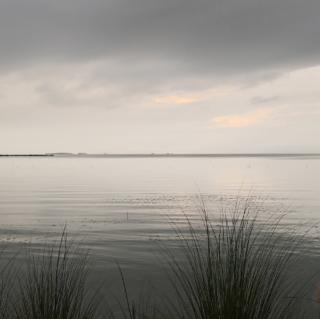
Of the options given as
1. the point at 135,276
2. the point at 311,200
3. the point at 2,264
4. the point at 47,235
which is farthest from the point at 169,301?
the point at 311,200

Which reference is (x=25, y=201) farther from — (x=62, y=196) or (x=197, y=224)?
(x=197, y=224)

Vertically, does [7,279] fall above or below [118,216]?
below

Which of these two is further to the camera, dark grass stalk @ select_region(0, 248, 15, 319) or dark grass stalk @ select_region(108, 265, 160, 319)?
dark grass stalk @ select_region(0, 248, 15, 319)

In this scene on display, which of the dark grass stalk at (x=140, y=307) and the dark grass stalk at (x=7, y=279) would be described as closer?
the dark grass stalk at (x=140, y=307)

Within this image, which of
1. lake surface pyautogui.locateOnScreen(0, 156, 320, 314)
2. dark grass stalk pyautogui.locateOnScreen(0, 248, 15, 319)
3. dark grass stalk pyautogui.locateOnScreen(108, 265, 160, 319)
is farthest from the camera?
lake surface pyautogui.locateOnScreen(0, 156, 320, 314)

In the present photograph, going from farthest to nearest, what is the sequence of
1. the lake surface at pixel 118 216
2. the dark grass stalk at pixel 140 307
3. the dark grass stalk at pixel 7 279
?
1. the lake surface at pixel 118 216
2. the dark grass stalk at pixel 7 279
3. the dark grass stalk at pixel 140 307

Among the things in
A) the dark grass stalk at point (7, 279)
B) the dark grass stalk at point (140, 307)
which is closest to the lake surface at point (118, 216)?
the dark grass stalk at point (140, 307)

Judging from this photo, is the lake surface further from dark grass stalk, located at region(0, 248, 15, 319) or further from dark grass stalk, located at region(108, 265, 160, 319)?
dark grass stalk, located at region(0, 248, 15, 319)

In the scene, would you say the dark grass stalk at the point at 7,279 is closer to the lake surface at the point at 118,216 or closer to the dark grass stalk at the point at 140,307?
the lake surface at the point at 118,216

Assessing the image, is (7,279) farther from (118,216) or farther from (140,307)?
(118,216)

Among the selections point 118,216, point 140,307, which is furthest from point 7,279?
point 118,216

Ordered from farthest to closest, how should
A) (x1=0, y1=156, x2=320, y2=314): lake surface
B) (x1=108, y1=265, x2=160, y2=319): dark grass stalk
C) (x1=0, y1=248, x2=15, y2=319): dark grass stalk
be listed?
(x1=0, y1=156, x2=320, y2=314): lake surface
(x1=0, y1=248, x2=15, y2=319): dark grass stalk
(x1=108, y1=265, x2=160, y2=319): dark grass stalk

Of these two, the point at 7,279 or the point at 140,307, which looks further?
the point at 7,279

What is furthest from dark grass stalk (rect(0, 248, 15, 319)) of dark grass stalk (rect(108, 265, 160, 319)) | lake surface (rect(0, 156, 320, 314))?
dark grass stalk (rect(108, 265, 160, 319))
